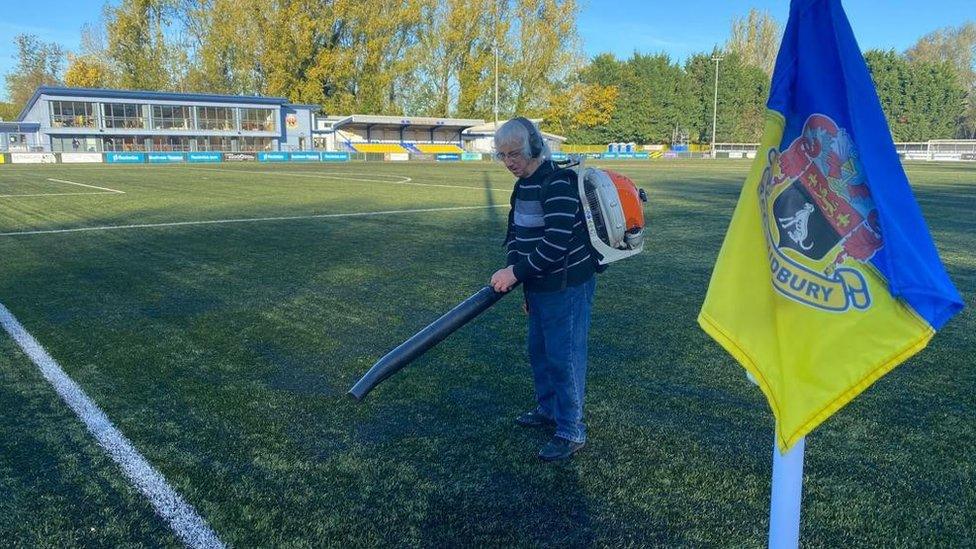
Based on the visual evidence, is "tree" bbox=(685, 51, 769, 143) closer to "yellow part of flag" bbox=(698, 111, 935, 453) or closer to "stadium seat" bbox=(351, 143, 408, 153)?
"stadium seat" bbox=(351, 143, 408, 153)

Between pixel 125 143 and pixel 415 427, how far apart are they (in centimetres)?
6064

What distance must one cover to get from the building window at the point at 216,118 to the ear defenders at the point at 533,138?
207 feet

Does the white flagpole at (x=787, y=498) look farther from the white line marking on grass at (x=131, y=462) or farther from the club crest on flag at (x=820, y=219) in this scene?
the white line marking on grass at (x=131, y=462)

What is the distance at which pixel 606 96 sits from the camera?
77.8 m

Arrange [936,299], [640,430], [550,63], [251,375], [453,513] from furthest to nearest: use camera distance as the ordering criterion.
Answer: [550,63], [251,375], [640,430], [453,513], [936,299]

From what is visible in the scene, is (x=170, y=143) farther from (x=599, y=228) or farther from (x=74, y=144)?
(x=599, y=228)

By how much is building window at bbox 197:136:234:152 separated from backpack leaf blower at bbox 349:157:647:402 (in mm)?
60503

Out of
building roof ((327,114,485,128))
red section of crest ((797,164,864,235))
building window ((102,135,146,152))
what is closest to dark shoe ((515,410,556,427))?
red section of crest ((797,164,864,235))

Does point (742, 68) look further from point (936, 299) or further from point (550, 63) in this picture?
point (936, 299)

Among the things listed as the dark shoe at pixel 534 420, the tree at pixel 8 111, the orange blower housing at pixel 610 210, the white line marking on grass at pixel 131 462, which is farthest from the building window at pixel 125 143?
the orange blower housing at pixel 610 210

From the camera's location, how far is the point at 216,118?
61.5 metres

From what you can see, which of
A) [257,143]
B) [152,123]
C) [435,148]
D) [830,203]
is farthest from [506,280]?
[435,148]

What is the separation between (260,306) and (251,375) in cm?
212

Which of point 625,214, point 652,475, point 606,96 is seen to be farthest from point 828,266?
point 606,96
